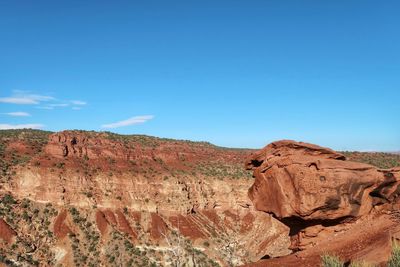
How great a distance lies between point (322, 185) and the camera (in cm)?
1819

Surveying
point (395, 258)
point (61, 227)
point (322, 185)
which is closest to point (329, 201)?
point (322, 185)

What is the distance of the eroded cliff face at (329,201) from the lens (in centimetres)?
1819

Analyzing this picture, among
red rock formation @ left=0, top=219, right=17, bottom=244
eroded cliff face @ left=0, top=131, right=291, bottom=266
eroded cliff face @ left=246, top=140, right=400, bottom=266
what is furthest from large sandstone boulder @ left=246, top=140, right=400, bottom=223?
red rock formation @ left=0, top=219, right=17, bottom=244

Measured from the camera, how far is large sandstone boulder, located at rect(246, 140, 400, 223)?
60.0ft

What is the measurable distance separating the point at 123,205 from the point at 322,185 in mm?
53451

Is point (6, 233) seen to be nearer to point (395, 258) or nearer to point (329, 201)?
point (329, 201)

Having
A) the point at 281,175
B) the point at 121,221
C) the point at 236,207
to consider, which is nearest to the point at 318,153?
the point at 281,175

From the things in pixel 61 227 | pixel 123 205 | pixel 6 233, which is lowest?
pixel 6 233

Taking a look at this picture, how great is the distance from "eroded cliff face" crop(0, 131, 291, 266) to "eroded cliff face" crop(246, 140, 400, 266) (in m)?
33.1

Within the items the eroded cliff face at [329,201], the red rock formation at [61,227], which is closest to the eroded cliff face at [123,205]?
the red rock formation at [61,227]

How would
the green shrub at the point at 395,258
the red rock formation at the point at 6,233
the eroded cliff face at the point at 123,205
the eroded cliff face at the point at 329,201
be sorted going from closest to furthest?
the green shrub at the point at 395,258
the eroded cliff face at the point at 329,201
the red rock formation at the point at 6,233
the eroded cliff face at the point at 123,205

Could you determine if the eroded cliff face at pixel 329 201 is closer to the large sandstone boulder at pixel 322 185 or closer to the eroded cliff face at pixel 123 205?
the large sandstone boulder at pixel 322 185

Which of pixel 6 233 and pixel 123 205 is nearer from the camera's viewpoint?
pixel 6 233

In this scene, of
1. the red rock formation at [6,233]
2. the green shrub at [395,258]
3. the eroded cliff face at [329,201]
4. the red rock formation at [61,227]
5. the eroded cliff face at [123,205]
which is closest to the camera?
the green shrub at [395,258]
